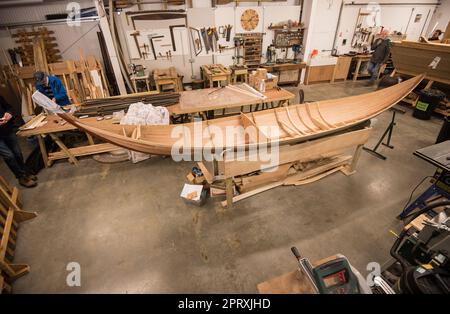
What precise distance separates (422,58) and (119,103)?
7.06m

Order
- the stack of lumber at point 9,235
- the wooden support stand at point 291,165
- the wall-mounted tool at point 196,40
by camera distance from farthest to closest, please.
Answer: the wall-mounted tool at point 196,40 → the wooden support stand at point 291,165 → the stack of lumber at point 9,235

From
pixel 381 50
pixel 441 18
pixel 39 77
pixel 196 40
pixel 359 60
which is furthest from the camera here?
pixel 441 18

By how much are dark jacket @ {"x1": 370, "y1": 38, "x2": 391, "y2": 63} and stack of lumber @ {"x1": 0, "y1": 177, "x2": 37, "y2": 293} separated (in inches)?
380

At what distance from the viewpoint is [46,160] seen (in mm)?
3783

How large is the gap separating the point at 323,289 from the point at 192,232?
1669 millimetres

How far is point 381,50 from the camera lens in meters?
6.91

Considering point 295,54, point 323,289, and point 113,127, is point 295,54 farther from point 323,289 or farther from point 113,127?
point 323,289

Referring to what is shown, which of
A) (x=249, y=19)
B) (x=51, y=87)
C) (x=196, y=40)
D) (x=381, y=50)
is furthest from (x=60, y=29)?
(x=381, y=50)

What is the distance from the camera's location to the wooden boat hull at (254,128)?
7.48 feet

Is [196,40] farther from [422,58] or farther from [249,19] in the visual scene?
[422,58]

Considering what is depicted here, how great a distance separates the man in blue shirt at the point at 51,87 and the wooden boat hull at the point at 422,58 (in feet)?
26.1

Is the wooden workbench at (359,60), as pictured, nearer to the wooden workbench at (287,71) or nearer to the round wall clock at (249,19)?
the wooden workbench at (287,71)

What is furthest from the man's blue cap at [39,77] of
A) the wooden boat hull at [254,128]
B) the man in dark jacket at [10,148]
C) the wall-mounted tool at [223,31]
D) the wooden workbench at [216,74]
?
the wall-mounted tool at [223,31]

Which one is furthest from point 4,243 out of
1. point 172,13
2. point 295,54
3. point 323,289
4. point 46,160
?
point 295,54
